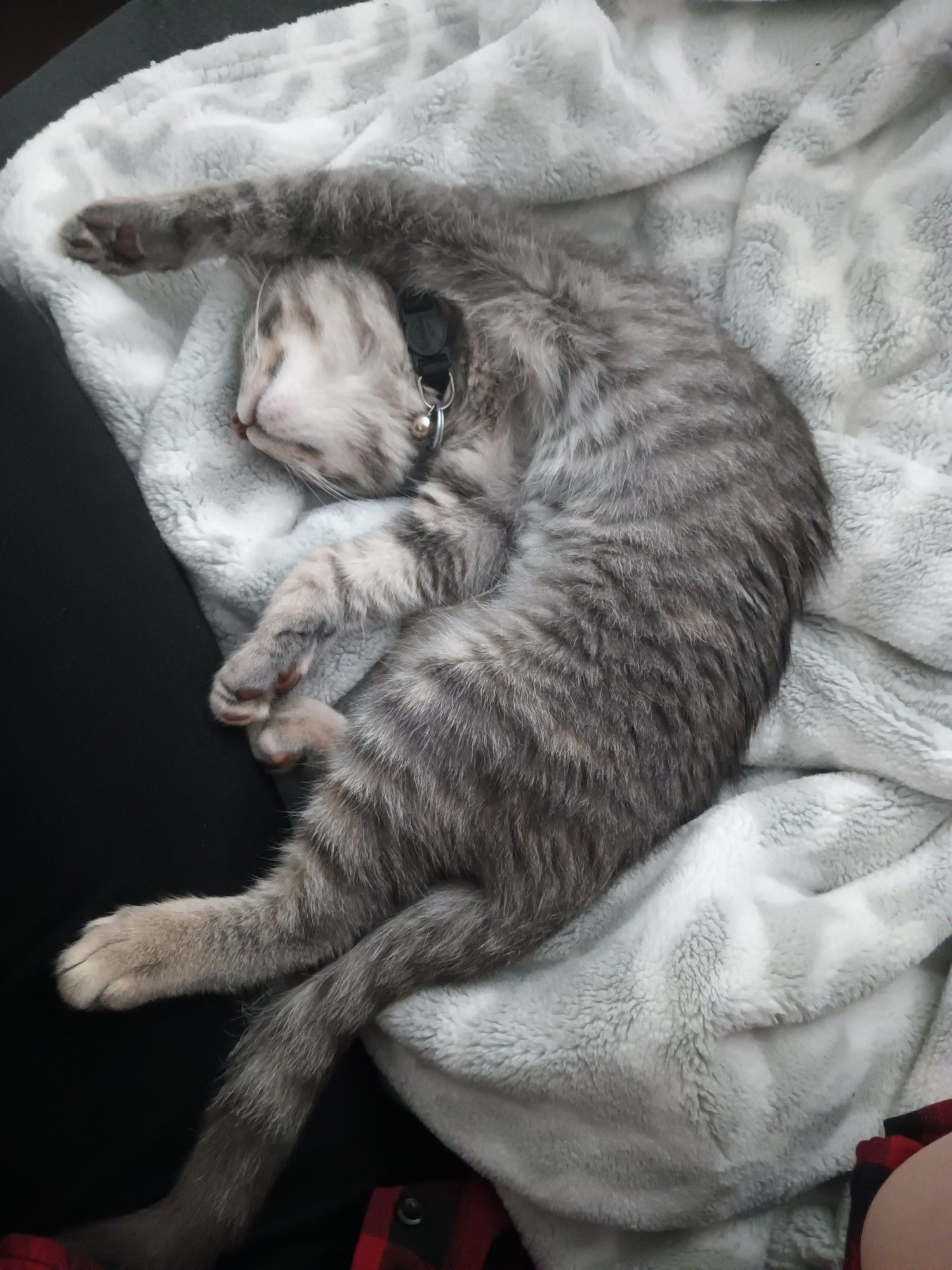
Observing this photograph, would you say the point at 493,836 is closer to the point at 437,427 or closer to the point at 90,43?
the point at 437,427

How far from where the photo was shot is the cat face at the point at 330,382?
1047 millimetres

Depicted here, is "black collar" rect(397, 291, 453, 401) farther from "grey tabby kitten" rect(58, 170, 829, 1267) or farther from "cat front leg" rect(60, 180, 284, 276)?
"cat front leg" rect(60, 180, 284, 276)

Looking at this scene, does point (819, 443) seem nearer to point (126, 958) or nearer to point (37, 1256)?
point (126, 958)

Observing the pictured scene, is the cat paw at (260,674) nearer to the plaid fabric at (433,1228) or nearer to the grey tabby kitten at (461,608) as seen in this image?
the grey tabby kitten at (461,608)

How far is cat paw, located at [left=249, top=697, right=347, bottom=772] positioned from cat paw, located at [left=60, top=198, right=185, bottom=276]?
0.59 m

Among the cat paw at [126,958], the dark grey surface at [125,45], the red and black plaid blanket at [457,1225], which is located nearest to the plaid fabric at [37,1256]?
the red and black plaid blanket at [457,1225]

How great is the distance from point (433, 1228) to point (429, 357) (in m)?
1.03

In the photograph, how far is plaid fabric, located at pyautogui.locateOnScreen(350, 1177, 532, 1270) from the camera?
2.57 feet

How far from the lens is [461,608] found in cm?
105

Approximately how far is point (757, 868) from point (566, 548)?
1.47 ft

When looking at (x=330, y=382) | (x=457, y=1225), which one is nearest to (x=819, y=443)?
(x=330, y=382)

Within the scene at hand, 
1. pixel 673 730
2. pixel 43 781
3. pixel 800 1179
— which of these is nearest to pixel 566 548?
pixel 673 730

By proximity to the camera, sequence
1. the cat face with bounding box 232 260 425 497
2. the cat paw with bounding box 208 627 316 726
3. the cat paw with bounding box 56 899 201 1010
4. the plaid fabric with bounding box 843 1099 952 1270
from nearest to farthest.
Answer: the plaid fabric with bounding box 843 1099 952 1270, the cat paw with bounding box 56 899 201 1010, the cat paw with bounding box 208 627 316 726, the cat face with bounding box 232 260 425 497

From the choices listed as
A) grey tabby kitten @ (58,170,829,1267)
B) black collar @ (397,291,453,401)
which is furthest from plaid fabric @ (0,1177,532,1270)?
black collar @ (397,291,453,401)
